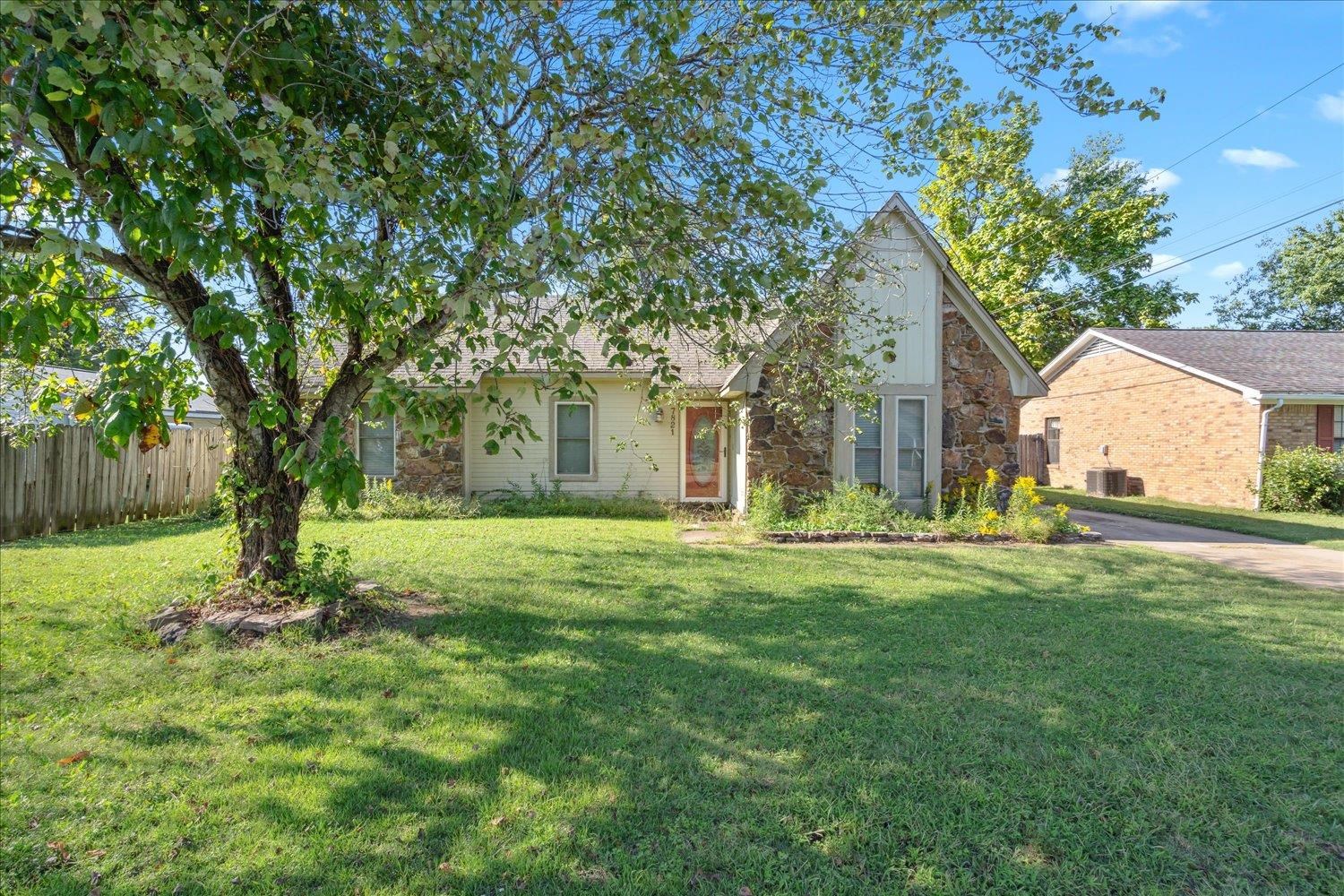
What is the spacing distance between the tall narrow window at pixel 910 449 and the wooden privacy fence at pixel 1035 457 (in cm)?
1365

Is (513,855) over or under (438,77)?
under

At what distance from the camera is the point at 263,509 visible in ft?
18.6

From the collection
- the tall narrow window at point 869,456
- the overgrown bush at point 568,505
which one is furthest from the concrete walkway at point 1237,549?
the overgrown bush at point 568,505

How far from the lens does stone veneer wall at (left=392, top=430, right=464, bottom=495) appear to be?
45.0 ft

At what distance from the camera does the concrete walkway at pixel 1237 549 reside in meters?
8.41

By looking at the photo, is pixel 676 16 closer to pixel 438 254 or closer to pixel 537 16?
pixel 537 16

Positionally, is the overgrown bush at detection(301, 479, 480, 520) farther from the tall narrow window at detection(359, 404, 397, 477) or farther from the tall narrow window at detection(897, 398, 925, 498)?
the tall narrow window at detection(897, 398, 925, 498)

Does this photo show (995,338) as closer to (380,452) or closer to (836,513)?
(836,513)

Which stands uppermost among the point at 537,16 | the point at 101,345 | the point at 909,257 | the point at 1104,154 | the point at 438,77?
the point at 1104,154

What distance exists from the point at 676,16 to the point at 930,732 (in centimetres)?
439

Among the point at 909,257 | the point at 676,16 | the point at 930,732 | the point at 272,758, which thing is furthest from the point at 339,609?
the point at 909,257

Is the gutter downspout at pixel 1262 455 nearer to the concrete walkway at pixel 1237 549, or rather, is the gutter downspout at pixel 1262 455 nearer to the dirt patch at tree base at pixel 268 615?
the concrete walkway at pixel 1237 549

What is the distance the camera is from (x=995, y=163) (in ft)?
18.9

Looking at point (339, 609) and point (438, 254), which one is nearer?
point (438, 254)
